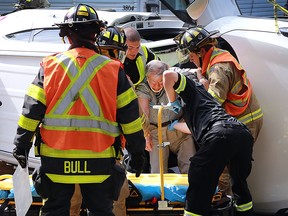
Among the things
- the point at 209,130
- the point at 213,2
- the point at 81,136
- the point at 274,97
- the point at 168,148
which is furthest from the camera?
the point at 213,2

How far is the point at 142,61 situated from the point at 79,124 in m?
1.71

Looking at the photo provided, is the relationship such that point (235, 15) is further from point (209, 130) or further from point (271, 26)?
point (209, 130)

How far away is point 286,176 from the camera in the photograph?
→ 12.6 ft

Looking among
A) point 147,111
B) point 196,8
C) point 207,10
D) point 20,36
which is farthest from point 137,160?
point 20,36

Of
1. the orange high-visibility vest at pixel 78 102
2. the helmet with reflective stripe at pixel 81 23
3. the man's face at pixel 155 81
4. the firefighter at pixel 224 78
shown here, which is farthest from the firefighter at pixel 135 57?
the orange high-visibility vest at pixel 78 102

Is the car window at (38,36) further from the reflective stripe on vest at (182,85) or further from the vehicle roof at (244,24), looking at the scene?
the reflective stripe on vest at (182,85)

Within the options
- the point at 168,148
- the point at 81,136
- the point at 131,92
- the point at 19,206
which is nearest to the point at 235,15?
the point at 168,148

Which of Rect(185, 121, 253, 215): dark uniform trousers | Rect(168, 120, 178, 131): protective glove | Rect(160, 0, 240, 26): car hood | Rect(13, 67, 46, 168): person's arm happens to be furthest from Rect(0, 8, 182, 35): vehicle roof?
Rect(13, 67, 46, 168): person's arm

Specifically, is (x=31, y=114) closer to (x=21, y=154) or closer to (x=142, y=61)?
(x=21, y=154)

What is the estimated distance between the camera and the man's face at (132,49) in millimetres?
4359

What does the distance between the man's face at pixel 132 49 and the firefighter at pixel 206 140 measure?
1.03 meters

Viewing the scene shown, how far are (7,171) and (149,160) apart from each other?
156cm

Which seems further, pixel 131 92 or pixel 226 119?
pixel 226 119

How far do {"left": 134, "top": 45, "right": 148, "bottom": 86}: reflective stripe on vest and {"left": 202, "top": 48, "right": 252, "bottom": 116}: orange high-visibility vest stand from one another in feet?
2.29
